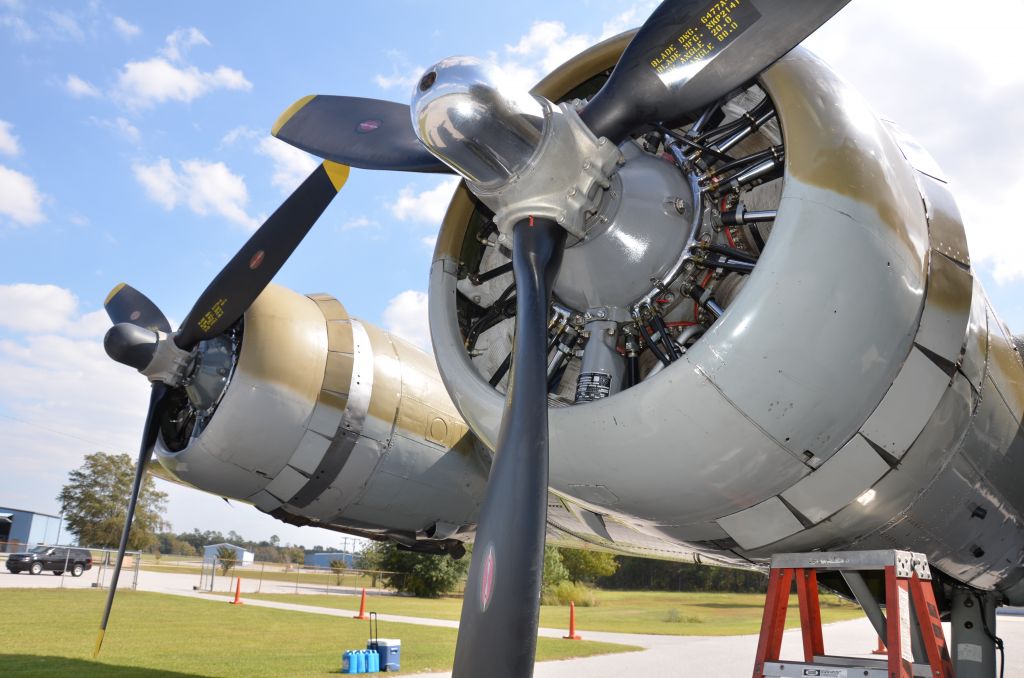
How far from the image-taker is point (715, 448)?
327cm

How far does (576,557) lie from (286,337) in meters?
46.0

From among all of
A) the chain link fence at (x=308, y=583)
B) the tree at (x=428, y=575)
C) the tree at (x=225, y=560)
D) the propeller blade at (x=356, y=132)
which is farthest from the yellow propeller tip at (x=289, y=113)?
the tree at (x=225, y=560)

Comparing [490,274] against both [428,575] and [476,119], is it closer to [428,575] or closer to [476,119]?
[476,119]

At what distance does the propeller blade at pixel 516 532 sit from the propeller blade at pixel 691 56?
0.98 metres

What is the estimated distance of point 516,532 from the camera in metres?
2.71

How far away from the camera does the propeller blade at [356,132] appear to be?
16.2 ft

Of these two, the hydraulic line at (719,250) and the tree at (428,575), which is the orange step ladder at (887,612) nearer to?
the hydraulic line at (719,250)

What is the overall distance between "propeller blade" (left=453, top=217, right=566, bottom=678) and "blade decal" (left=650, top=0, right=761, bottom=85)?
120 centimetres

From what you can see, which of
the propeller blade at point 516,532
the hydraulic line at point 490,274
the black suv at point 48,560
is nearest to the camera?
the propeller blade at point 516,532

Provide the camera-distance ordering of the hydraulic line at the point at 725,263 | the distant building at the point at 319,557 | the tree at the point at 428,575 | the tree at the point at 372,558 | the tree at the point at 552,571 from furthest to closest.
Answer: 1. the distant building at the point at 319,557
2. the tree at the point at 372,558
3. the tree at the point at 552,571
4. the tree at the point at 428,575
5. the hydraulic line at the point at 725,263

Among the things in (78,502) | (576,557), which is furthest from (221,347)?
(78,502)

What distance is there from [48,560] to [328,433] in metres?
31.5

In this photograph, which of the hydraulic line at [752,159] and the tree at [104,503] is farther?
the tree at [104,503]

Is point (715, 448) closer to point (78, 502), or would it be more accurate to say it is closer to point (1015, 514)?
point (1015, 514)
